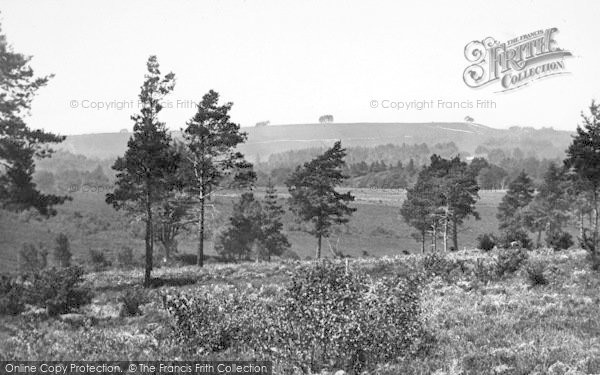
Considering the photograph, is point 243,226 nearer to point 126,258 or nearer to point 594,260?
point 126,258

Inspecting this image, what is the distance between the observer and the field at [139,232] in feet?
253

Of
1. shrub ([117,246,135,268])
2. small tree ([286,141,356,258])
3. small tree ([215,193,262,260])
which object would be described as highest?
small tree ([286,141,356,258])

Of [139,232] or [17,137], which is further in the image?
[139,232]

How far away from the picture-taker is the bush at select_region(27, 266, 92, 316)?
18466 millimetres

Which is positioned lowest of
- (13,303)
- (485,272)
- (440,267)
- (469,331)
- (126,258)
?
(126,258)

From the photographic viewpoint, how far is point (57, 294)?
19297 mm

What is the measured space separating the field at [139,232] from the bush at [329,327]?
5802cm

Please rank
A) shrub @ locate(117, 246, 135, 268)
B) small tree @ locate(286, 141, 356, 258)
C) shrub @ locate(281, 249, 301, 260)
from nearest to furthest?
1. small tree @ locate(286, 141, 356, 258)
2. shrub @ locate(117, 246, 135, 268)
3. shrub @ locate(281, 249, 301, 260)

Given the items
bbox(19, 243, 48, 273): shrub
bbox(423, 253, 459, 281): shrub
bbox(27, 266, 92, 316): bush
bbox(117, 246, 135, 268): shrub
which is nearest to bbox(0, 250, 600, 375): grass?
bbox(27, 266, 92, 316): bush

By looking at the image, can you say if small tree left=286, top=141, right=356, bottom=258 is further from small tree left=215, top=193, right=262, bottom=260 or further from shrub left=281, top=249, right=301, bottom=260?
shrub left=281, top=249, right=301, bottom=260

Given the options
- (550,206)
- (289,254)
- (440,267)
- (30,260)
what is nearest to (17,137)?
(440,267)

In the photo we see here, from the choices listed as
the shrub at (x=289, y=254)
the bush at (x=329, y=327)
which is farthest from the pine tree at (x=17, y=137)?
the shrub at (x=289, y=254)

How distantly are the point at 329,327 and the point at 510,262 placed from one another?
58.0ft

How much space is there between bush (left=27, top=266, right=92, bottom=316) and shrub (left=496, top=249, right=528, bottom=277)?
700 inches
